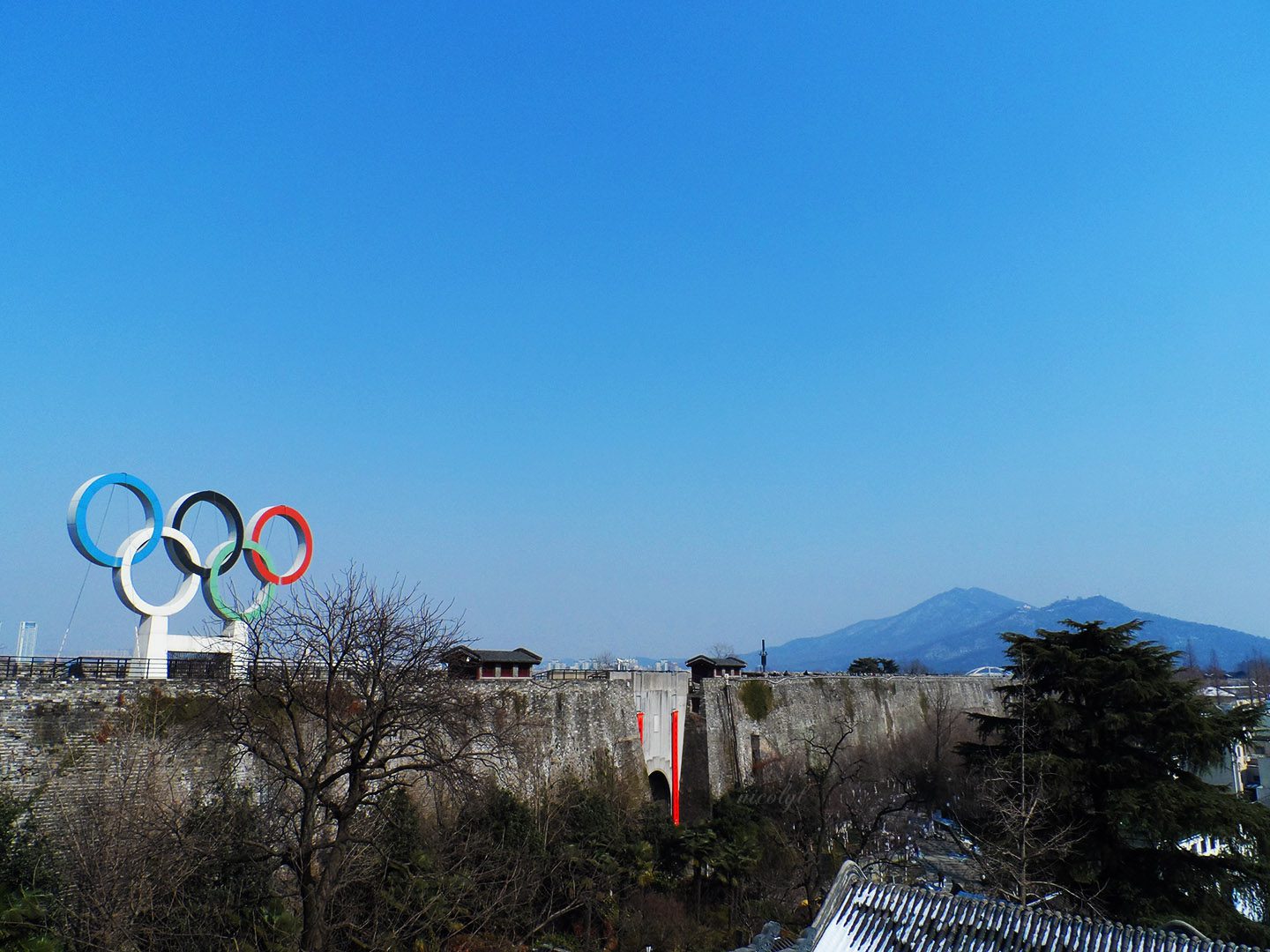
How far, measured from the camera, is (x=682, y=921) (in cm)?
2198

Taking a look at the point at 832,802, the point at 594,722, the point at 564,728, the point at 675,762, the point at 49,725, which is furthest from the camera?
the point at 832,802

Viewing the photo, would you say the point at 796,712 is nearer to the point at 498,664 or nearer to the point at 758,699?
the point at 758,699

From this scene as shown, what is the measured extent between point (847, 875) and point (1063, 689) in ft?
32.9

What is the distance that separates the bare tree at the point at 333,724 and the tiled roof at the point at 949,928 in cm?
616

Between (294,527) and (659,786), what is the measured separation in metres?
17.1

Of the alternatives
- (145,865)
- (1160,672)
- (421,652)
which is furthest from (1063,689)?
(145,865)

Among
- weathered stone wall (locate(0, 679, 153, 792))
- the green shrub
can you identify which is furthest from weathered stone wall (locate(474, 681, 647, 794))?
weathered stone wall (locate(0, 679, 153, 792))

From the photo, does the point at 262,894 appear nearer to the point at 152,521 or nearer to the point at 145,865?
the point at 145,865

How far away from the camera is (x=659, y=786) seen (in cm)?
3362

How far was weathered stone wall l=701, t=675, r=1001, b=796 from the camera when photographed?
35.2 meters

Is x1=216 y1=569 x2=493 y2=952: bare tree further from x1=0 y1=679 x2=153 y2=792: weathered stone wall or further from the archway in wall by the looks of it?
the archway in wall

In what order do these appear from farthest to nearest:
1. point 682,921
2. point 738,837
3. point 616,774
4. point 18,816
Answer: point 616,774, point 738,837, point 682,921, point 18,816

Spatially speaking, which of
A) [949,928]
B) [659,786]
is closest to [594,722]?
[659,786]

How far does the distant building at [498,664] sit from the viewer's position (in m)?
28.8
